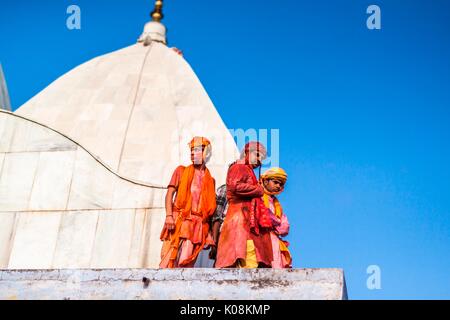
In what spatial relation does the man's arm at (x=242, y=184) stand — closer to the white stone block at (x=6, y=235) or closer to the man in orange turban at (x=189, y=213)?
the man in orange turban at (x=189, y=213)

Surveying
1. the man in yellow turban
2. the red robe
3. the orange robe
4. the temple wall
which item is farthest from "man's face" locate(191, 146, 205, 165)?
the temple wall

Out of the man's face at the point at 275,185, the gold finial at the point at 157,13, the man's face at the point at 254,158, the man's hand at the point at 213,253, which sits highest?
the gold finial at the point at 157,13

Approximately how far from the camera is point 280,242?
991 cm

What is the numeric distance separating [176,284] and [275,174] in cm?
242

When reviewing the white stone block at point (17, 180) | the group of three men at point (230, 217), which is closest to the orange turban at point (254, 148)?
the group of three men at point (230, 217)

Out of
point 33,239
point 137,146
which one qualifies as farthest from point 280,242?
point 137,146

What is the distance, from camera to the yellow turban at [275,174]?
10117 millimetres

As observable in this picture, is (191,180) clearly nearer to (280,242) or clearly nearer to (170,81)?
(280,242)

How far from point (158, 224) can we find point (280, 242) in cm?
355

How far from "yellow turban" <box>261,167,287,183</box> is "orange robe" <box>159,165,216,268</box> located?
771mm

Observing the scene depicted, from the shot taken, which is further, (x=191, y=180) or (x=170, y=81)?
(x=170, y=81)

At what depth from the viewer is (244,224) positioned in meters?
9.41

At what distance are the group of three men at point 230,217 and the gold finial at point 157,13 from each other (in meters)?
17.2
